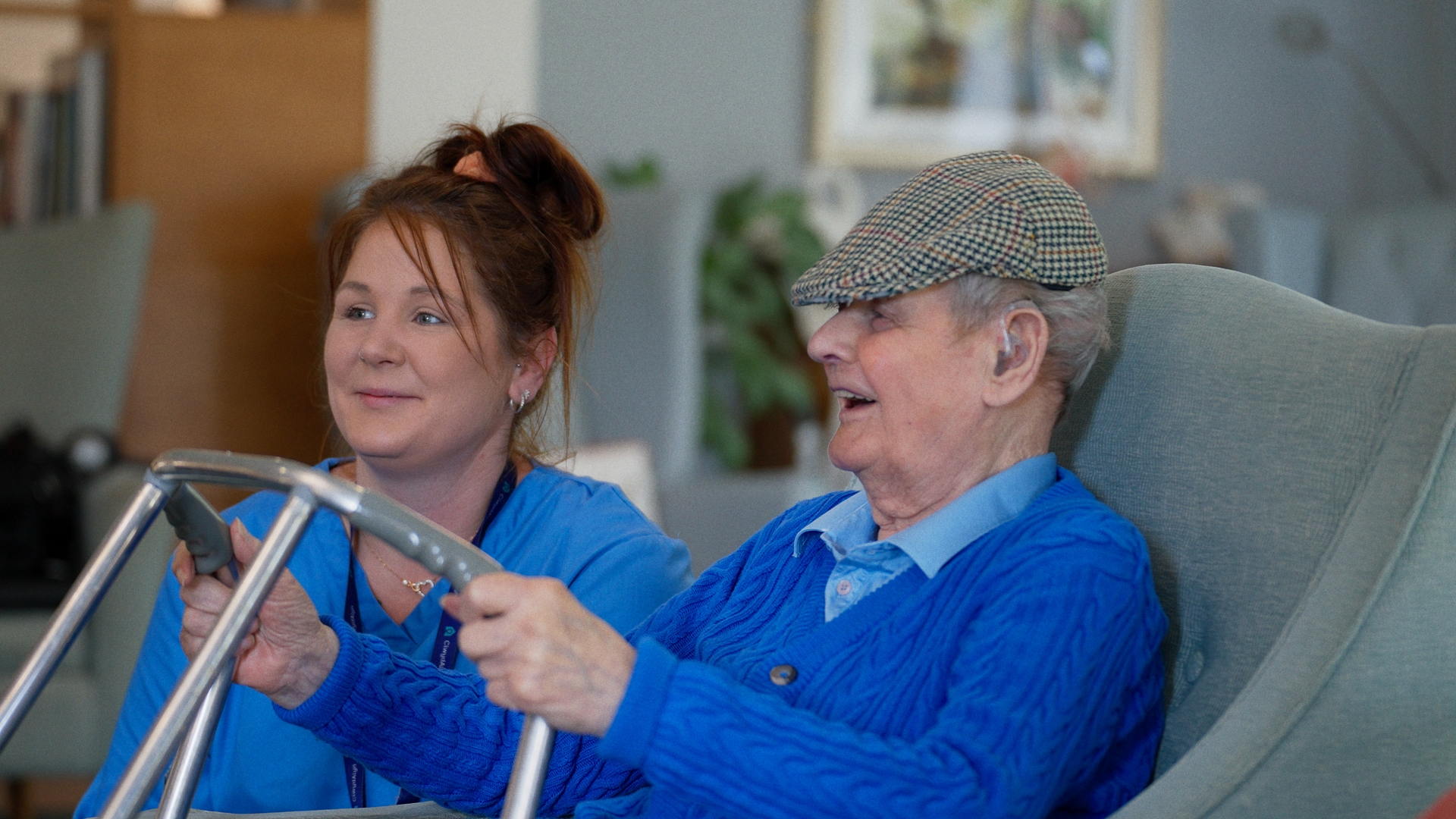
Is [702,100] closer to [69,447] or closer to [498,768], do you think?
[69,447]

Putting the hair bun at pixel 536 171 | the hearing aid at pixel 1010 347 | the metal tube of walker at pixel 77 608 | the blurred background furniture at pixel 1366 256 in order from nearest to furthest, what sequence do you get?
the metal tube of walker at pixel 77 608 → the hearing aid at pixel 1010 347 → the hair bun at pixel 536 171 → the blurred background furniture at pixel 1366 256

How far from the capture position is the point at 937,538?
1021 millimetres

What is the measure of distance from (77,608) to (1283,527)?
852 millimetres

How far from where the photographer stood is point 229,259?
327 cm

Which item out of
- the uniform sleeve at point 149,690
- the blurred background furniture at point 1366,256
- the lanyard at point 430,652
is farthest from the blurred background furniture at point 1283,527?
the blurred background furniture at point 1366,256

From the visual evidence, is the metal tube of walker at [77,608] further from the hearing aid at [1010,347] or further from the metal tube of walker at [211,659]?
the hearing aid at [1010,347]

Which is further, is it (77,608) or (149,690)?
(149,690)

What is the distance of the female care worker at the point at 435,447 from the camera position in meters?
1.36

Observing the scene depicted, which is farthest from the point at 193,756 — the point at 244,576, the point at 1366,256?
the point at 1366,256

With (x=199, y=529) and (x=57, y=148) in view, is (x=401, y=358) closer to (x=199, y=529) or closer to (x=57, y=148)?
(x=199, y=529)

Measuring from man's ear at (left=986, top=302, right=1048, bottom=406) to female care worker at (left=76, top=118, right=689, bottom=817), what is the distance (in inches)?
18.3

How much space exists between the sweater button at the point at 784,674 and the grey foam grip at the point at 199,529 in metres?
0.41

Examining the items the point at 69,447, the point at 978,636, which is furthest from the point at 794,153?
the point at 978,636

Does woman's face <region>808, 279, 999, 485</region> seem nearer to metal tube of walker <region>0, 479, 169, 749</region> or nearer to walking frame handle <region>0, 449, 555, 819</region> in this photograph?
walking frame handle <region>0, 449, 555, 819</region>
